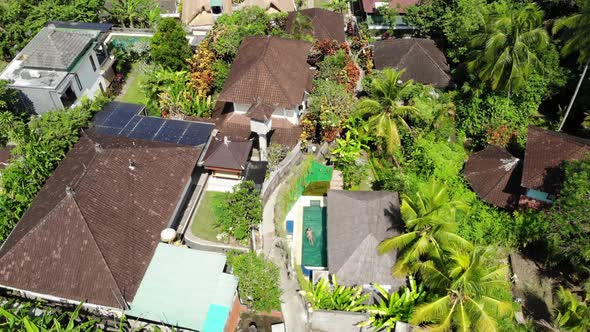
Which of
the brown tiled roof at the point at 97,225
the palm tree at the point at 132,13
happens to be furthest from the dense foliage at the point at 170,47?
the brown tiled roof at the point at 97,225

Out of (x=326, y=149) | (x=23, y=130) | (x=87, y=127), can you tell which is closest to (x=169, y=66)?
(x=87, y=127)

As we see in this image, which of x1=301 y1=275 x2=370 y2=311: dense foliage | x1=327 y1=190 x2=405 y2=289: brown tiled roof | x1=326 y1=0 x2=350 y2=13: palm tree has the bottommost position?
x1=301 y1=275 x2=370 y2=311: dense foliage

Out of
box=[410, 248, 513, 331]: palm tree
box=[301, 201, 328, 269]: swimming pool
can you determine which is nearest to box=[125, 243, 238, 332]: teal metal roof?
box=[301, 201, 328, 269]: swimming pool

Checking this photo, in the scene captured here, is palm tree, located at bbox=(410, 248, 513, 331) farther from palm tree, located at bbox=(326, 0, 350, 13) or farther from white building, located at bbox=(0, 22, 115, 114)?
palm tree, located at bbox=(326, 0, 350, 13)

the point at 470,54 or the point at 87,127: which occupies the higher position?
the point at 470,54

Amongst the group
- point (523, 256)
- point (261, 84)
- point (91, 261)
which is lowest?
point (523, 256)

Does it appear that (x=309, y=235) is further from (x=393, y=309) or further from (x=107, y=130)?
(x=107, y=130)

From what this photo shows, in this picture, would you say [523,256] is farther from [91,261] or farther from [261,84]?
[91,261]
